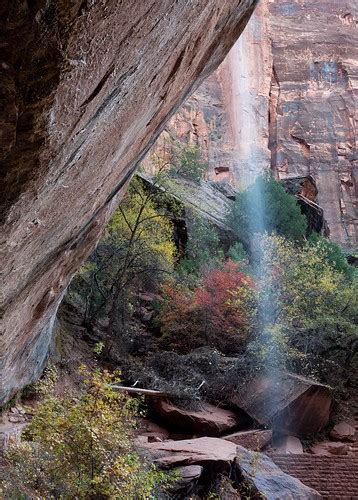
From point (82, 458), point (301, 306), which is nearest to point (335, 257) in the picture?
point (301, 306)

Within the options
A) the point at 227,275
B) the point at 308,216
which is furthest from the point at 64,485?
the point at 308,216

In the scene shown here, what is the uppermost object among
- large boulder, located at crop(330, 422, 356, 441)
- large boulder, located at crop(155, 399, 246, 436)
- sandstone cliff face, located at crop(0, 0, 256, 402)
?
sandstone cliff face, located at crop(0, 0, 256, 402)

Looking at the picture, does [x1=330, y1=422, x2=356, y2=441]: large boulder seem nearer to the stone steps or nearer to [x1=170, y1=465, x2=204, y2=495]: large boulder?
the stone steps

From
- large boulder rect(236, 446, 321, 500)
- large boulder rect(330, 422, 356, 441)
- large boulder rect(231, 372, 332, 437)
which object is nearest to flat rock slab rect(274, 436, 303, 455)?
large boulder rect(231, 372, 332, 437)

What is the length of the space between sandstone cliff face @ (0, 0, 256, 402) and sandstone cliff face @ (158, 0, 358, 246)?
32.8 metres

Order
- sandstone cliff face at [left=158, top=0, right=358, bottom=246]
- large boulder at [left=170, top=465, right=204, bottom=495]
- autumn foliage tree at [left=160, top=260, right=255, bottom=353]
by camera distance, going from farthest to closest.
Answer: sandstone cliff face at [left=158, top=0, right=358, bottom=246], autumn foliage tree at [left=160, top=260, right=255, bottom=353], large boulder at [left=170, top=465, right=204, bottom=495]

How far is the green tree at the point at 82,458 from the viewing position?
5.07m

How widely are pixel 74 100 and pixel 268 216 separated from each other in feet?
75.5

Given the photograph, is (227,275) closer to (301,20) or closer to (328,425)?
(328,425)

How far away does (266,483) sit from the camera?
8.12m

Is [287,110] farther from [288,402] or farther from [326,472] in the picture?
[326,472]

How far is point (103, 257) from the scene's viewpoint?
1619 cm

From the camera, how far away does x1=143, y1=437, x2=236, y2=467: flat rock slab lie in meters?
7.81

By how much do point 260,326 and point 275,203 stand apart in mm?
11140
